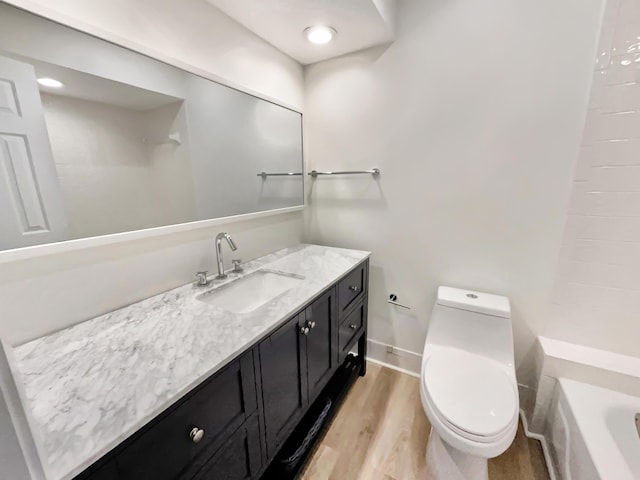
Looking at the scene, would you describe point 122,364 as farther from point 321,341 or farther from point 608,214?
point 608,214

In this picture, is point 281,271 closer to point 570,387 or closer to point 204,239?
point 204,239

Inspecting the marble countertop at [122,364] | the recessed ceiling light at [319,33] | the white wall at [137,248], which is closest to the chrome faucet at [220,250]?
the white wall at [137,248]

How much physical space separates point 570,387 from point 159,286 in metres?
1.99

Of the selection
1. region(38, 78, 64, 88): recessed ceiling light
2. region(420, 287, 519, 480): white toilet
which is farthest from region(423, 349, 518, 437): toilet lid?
region(38, 78, 64, 88): recessed ceiling light

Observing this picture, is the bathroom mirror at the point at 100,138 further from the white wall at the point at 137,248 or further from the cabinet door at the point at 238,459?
the cabinet door at the point at 238,459

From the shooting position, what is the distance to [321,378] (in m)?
1.44

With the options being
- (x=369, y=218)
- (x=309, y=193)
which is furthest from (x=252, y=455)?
(x=309, y=193)

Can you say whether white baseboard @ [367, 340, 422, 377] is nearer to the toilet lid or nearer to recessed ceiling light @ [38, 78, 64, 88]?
the toilet lid

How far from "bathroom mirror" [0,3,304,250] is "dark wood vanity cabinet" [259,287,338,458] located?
70 centimetres

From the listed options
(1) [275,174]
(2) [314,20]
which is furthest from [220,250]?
(2) [314,20]

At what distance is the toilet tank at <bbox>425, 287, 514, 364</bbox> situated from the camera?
58.5 inches

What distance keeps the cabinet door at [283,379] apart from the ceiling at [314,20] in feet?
4.77

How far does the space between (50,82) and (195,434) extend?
1.14 m

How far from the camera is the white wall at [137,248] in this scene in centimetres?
88
